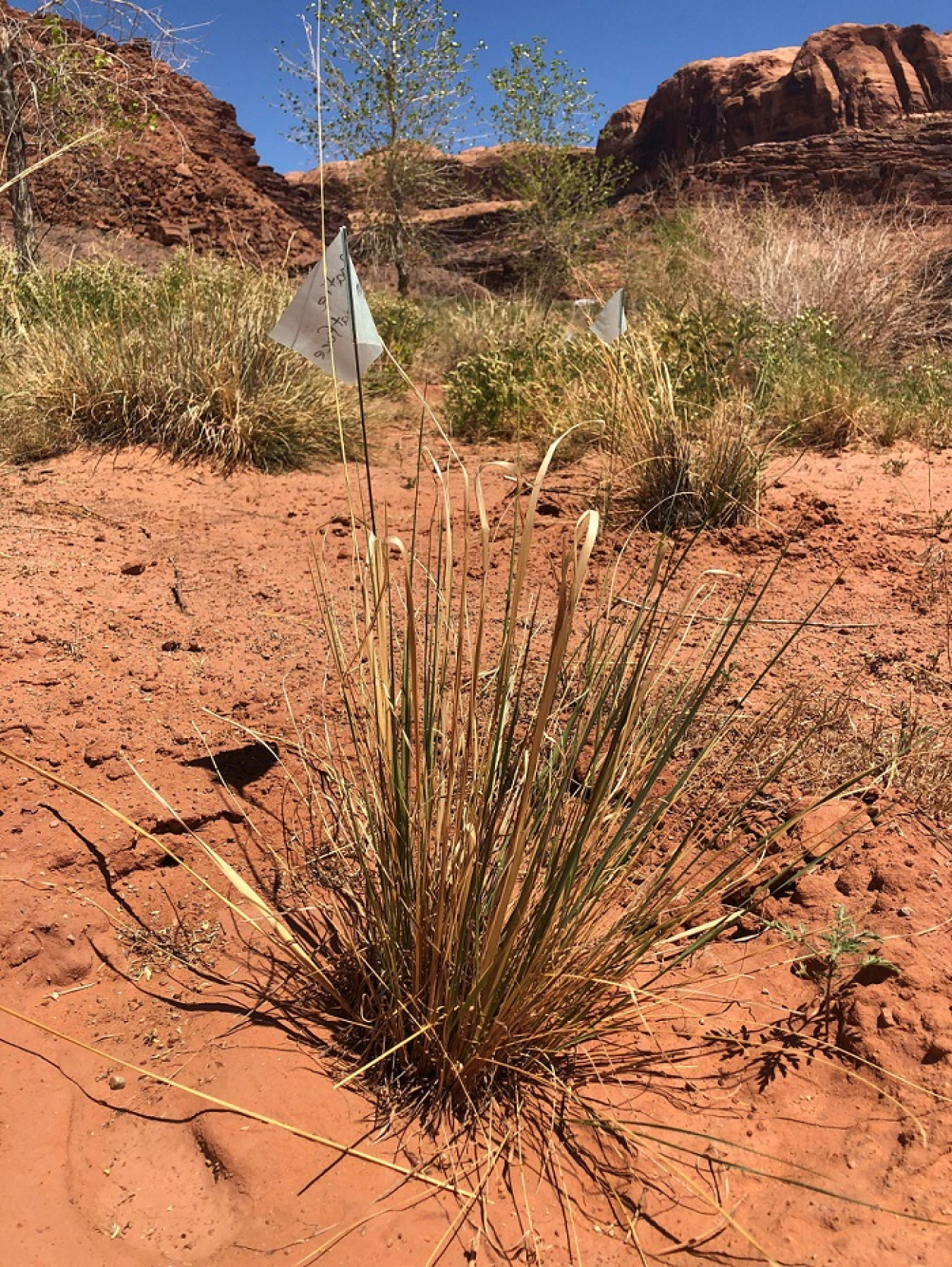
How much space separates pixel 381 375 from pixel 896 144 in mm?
25089

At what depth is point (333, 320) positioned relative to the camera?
1788 mm

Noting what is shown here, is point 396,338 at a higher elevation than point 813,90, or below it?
below

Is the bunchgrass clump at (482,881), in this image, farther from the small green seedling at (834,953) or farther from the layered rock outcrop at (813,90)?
the layered rock outcrop at (813,90)

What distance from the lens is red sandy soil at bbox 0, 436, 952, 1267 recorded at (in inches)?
46.5

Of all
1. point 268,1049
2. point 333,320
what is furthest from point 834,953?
point 333,320

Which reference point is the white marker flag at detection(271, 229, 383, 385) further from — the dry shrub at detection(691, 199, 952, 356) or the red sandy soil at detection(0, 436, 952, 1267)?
the dry shrub at detection(691, 199, 952, 356)

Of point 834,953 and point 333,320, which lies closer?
point 834,953

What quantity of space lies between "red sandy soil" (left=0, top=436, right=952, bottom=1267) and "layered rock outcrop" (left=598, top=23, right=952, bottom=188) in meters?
31.4

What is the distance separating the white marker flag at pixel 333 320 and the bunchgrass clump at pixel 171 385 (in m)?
2.71

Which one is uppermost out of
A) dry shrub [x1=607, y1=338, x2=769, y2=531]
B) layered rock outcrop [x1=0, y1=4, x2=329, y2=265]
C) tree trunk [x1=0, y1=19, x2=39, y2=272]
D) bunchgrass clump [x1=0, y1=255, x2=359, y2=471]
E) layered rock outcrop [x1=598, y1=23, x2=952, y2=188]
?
layered rock outcrop [x1=598, y1=23, x2=952, y2=188]

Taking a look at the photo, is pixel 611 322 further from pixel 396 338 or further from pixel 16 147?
pixel 16 147

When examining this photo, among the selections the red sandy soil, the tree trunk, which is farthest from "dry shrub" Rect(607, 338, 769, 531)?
the tree trunk

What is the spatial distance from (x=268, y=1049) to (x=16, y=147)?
8042 millimetres

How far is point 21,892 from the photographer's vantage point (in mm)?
1655
